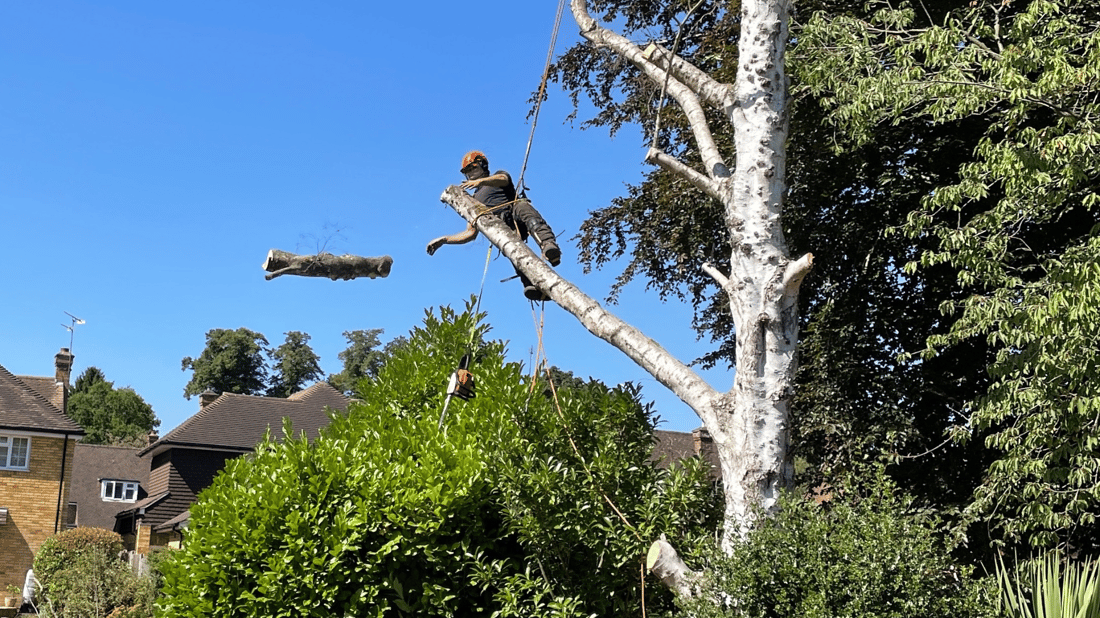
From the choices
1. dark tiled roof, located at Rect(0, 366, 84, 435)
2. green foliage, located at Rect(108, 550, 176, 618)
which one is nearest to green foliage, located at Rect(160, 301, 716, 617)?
green foliage, located at Rect(108, 550, 176, 618)

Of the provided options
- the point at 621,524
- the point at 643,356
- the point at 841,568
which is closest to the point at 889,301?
the point at 643,356

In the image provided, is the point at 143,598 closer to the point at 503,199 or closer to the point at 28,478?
the point at 503,199

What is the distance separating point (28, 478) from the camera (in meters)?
35.6

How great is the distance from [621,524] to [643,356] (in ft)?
4.87

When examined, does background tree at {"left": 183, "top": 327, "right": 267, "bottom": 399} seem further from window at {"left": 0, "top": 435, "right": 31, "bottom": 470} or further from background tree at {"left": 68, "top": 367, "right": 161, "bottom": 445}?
window at {"left": 0, "top": 435, "right": 31, "bottom": 470}

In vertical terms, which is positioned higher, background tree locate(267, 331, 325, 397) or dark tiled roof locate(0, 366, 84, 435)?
background tree locate(267, 331, 325, 397)

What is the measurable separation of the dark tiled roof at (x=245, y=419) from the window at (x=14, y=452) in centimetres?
593

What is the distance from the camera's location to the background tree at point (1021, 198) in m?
9.32

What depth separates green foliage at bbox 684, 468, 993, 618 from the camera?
6.38 metres

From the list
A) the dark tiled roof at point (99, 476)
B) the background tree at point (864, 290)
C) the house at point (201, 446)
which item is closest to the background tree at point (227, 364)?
the dark tiled roof at point (99, 476)

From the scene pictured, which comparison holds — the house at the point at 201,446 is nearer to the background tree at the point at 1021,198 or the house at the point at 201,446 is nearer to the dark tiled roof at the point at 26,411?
the dark tiled roof at the point at 26,411

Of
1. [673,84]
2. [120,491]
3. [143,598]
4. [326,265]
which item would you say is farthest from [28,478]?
[673,84]

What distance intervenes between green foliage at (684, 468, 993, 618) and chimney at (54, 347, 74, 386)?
42.2 metres

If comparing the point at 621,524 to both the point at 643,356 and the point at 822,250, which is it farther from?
the point at 822,250
